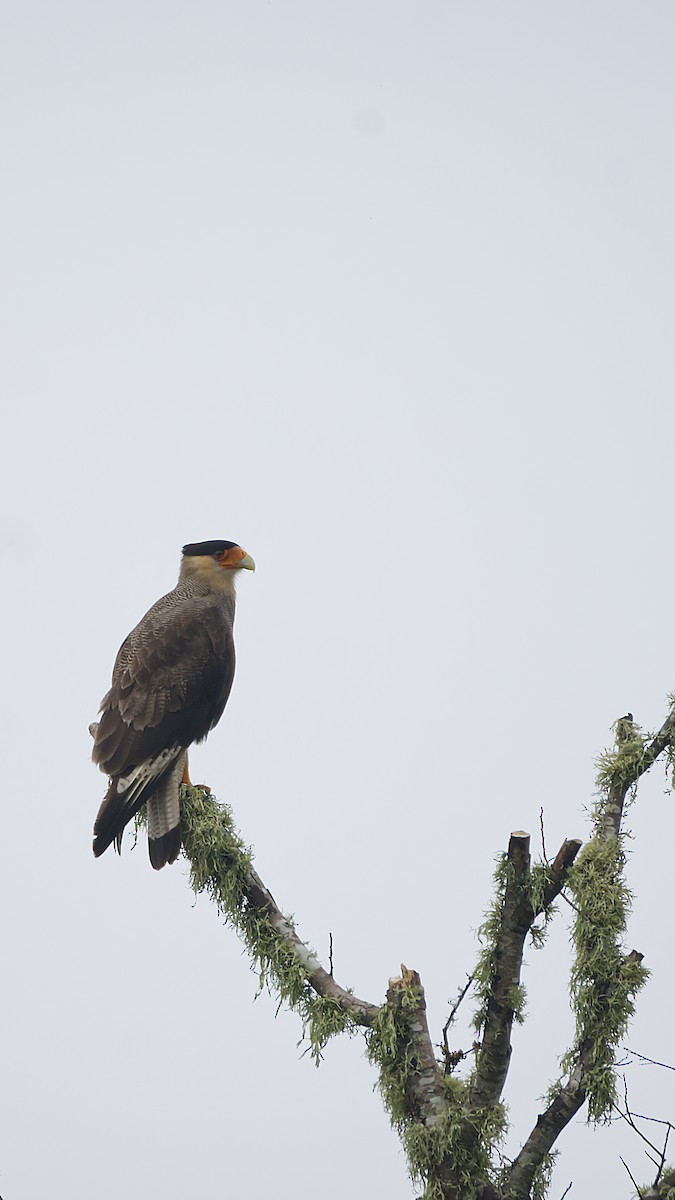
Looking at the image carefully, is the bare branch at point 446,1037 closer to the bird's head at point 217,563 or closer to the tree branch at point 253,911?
the tree branch at point 253,911

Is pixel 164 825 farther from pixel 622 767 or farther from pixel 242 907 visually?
pixel 622 767

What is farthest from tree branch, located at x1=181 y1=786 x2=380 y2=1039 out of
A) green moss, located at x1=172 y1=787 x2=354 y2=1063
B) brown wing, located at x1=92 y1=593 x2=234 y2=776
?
brown wing, located at x1=92 y1=593 x2=234 y2=776

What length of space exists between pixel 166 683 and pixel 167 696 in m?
0.11

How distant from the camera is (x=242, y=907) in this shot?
476cm

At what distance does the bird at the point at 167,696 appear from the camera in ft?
17.9

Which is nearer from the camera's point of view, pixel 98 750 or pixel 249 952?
pixel 249 952

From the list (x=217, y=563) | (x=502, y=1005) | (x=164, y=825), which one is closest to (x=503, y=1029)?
(x=502, y=1005)

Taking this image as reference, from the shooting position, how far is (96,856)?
5.26 m

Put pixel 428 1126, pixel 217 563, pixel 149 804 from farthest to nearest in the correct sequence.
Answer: pixel 217 563
pixel 149 804
pixel 428 1126

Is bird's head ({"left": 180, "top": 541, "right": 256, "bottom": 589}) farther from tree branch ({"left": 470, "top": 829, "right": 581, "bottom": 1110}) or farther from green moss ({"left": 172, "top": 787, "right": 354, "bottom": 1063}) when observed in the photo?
tree branch ({"left": 470, "top": 829, "right": 581, "bottom": 1110})

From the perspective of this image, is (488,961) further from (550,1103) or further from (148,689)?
(148,689)

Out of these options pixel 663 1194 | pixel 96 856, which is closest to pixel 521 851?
pixel 663 1194

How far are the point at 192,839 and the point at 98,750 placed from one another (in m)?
1.00

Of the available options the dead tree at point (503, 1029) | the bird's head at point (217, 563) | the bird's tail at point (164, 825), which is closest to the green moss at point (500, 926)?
the dead tree at point (503, 1029)
